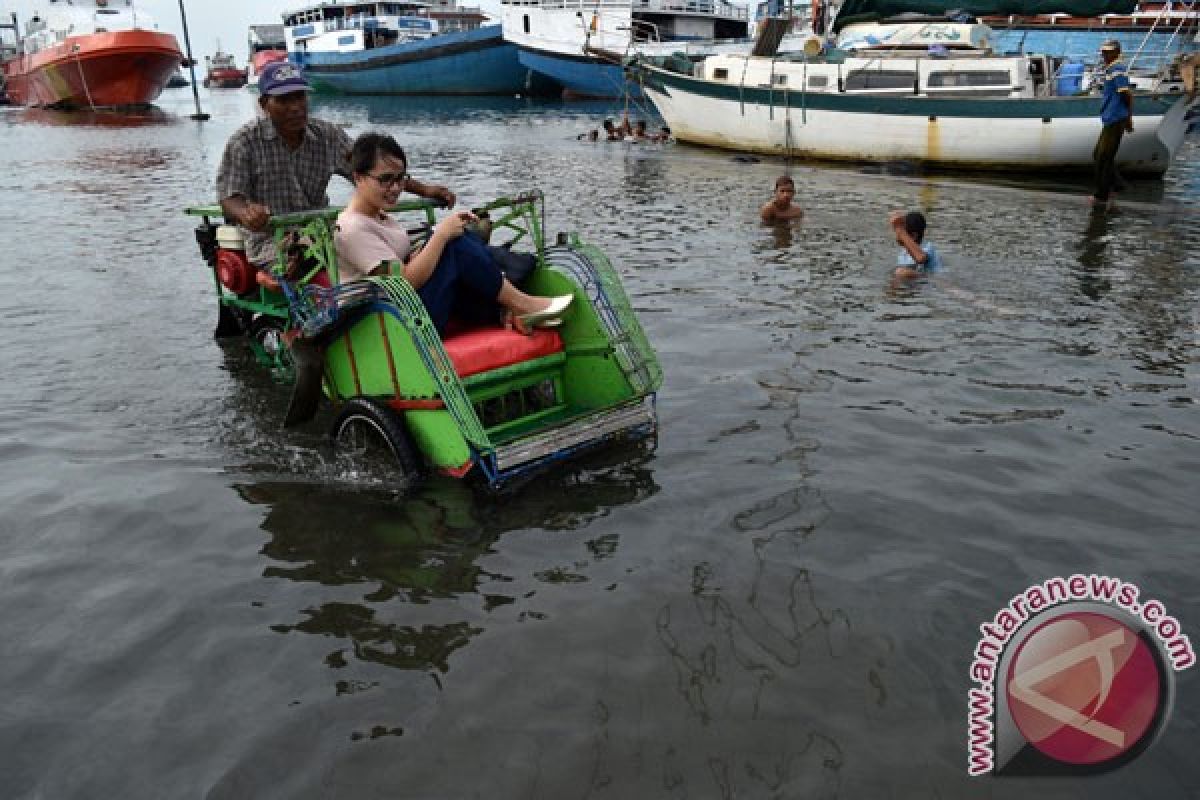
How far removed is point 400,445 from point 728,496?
183 centimetres

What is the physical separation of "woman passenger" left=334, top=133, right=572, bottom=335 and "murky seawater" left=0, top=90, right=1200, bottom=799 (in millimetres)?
1007

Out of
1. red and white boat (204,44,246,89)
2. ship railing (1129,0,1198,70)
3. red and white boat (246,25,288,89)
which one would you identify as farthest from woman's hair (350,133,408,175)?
red and white boat (204,44,246,89)

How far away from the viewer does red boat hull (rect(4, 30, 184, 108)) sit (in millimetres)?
45969

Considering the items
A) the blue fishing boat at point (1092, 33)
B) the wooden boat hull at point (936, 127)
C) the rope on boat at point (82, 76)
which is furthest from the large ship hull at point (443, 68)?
the wooden boat hull at point (936, 127)

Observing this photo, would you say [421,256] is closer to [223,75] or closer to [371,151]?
[371,151]

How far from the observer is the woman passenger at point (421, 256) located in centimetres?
508

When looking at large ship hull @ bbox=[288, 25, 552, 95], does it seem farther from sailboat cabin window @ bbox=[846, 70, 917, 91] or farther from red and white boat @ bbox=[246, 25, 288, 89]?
sailboat cabin window @ bbox=[846, 70, 917, 91]

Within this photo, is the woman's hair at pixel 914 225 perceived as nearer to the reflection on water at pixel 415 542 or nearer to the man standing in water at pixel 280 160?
the man standing in water at pixel 280 160

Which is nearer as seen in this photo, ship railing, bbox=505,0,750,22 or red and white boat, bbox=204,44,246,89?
ship railing, bbox=505,0,750,22

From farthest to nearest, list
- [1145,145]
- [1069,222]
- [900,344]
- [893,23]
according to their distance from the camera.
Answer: [893,23]
[1145,145]
[1069,222]
[900,344]

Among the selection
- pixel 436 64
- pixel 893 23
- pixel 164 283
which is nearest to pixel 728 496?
pixel 164 283

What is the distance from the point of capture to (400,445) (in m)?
5.02

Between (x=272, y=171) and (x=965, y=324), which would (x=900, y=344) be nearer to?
(x=965, y=324)

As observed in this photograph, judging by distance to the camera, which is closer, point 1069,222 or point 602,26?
point 1069,222
